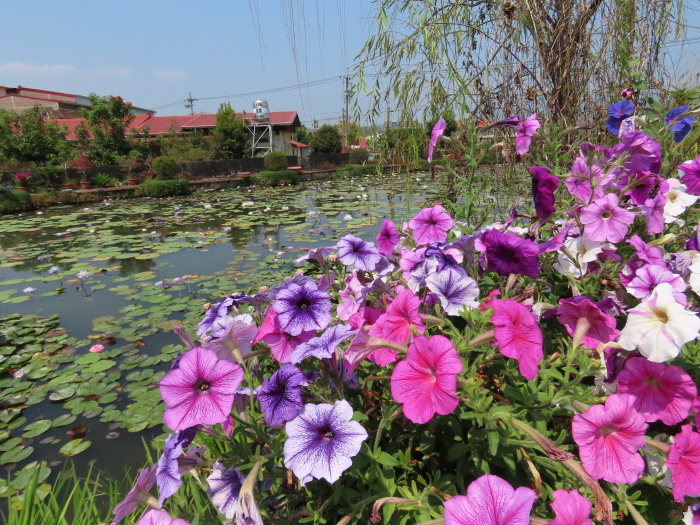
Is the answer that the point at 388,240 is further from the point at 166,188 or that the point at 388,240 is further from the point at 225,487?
the point at 166,188

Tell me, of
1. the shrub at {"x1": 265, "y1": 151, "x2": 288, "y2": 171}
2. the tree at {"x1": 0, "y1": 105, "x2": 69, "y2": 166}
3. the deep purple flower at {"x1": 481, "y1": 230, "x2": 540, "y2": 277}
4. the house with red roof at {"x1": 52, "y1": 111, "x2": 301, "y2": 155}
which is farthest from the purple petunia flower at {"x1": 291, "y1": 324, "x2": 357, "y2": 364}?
the house with red roof at {"x1": 52, "y1": 111, "x2": 301, "y2": 155}

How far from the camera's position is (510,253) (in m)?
0.77

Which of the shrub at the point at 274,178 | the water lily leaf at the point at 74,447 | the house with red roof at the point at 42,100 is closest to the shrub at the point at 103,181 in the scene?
the shrub at the point at 274,178

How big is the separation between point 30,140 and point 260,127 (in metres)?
12.0

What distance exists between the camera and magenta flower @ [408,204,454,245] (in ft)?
3.43

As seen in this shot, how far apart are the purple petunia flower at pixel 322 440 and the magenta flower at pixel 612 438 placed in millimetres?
300

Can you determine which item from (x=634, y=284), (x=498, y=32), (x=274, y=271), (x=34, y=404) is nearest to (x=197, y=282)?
(x=274, y=271)

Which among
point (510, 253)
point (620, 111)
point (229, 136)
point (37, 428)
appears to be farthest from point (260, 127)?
point (510, 253)

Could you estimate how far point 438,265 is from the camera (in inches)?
30.1

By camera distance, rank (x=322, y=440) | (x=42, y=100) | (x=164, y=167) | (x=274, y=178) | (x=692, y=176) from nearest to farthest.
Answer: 1. (x=322, y=440)
2. (x=692, y=176)
3. (x=164, y=167)
4. (x=274, y=178)
5. (x=42, y=100)

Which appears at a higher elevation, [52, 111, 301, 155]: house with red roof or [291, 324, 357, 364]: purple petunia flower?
[52, 111, 301, 155]: house with red roof

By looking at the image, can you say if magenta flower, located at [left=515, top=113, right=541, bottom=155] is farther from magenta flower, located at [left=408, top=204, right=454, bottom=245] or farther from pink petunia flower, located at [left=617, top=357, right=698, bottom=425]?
pink petunia flower, located at [left=617, top=357, right=698, bottom=425]

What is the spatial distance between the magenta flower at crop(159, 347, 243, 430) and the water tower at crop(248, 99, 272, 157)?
20737 mm

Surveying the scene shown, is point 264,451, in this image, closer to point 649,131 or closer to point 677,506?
point 677,506
